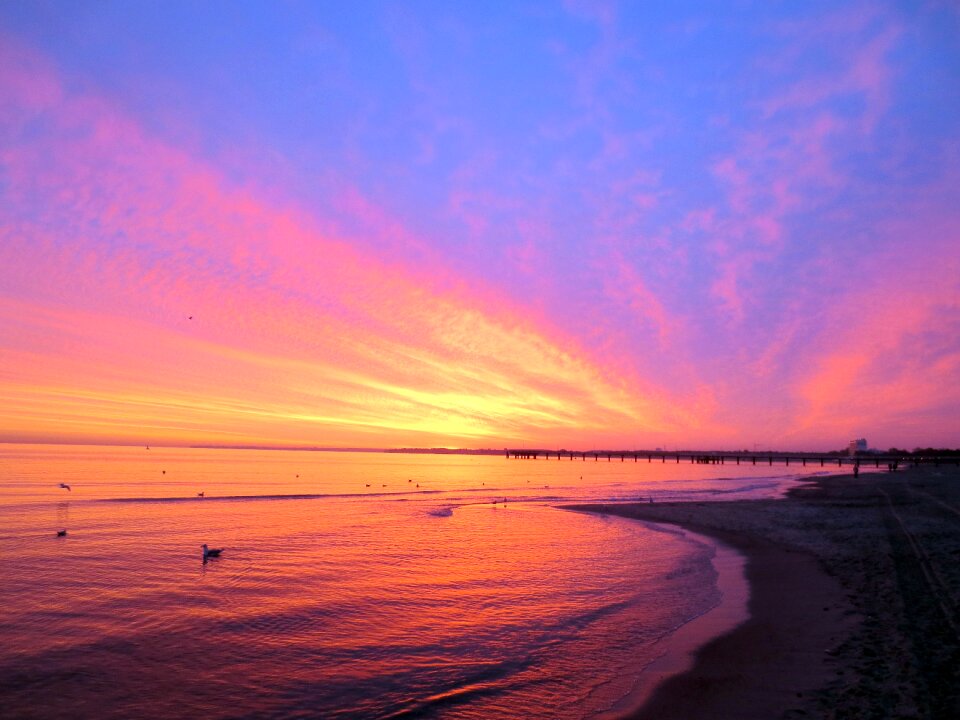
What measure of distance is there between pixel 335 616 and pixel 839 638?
11.6 m

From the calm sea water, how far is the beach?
57.5 inches

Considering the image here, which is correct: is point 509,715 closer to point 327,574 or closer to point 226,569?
point 327,574

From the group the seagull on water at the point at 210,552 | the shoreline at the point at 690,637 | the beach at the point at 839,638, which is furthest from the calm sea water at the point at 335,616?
the beach at the point at 839,638

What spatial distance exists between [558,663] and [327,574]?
11.0 meters

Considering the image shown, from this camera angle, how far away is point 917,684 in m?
8.34

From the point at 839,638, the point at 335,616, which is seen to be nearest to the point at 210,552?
the point at 335,616

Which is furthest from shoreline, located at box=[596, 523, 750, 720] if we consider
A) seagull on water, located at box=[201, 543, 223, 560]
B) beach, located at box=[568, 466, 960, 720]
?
seagull on water, located at box=[201, 543, 223, 560]

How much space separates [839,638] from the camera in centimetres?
1137

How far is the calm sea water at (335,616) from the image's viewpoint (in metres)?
10.2

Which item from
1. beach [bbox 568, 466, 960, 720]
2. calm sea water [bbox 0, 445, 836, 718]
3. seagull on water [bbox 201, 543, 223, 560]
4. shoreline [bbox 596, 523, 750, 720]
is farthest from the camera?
seagull on water [bbox 201, 543, 223, 560]

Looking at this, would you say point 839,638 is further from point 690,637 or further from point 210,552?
point 210,552

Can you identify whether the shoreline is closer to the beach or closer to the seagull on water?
the beach

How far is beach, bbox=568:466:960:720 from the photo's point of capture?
845cm

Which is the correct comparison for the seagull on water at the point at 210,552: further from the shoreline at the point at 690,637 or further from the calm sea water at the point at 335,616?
the shoreline at the point at 690,637
